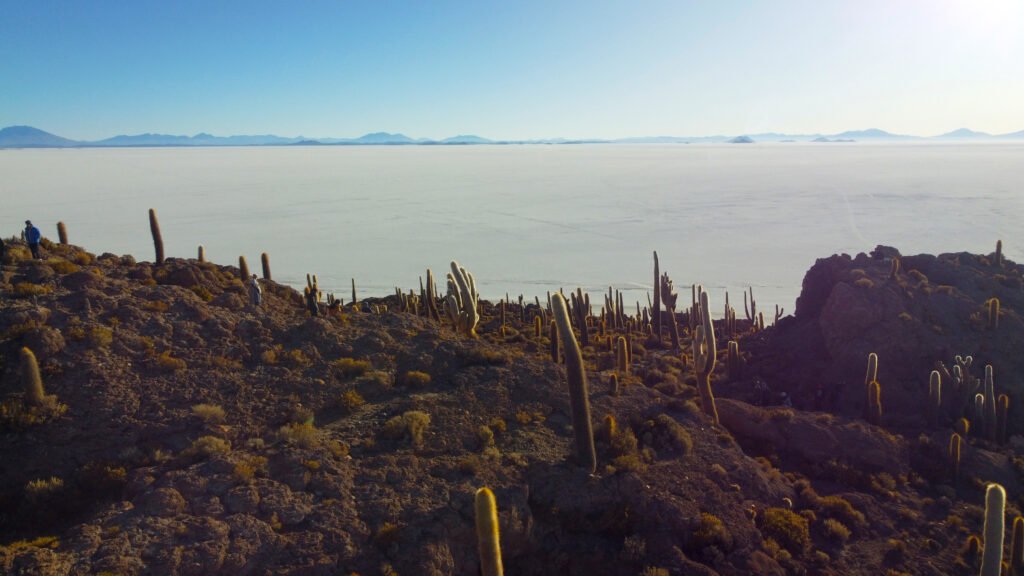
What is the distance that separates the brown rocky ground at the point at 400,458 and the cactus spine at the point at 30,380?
0.87 ft

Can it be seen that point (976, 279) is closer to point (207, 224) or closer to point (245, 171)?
point (207, 224)

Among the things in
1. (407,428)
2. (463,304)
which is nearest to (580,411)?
(407,428)

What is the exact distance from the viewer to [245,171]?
126312mm

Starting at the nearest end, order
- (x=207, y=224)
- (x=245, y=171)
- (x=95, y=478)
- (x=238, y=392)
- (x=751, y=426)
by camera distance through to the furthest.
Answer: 1. (x=95, y=478)
2. (x=238, y=392)
3. (x=751, y=426)
4. (x=207, y=224)
5. (x=245, y=171)

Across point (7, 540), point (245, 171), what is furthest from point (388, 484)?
point (245, 171)

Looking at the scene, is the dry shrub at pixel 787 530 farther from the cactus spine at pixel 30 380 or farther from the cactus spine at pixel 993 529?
the cactus spine at pixel 30 380

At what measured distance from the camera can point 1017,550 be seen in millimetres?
10375

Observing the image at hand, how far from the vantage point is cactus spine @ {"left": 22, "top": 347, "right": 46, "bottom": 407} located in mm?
11125

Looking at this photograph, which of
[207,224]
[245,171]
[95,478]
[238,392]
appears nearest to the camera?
[95,478]

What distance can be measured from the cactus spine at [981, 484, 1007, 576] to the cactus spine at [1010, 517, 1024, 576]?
7.83 ft

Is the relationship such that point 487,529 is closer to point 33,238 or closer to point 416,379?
point 416,379

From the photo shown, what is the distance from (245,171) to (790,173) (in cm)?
9808

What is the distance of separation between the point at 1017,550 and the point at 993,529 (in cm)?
285

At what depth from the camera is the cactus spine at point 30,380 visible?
11125mm
